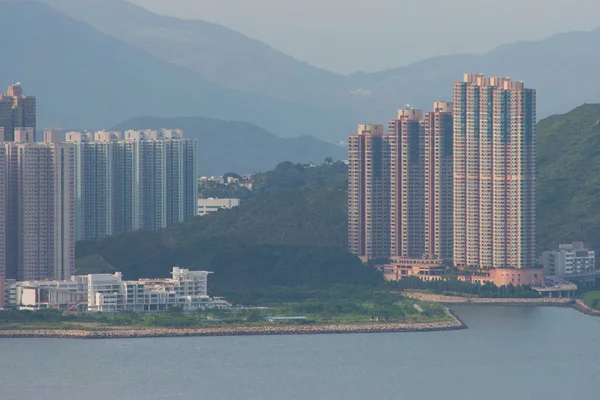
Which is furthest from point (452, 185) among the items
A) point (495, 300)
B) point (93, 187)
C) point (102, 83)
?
point (102, 83)

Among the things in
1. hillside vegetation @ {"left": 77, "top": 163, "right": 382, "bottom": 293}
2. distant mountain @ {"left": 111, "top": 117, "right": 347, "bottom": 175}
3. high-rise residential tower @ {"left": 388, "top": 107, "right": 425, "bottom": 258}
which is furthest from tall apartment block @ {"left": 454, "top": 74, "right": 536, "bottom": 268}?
distant mountain @ {"left": 111, "top": 117, "right": 347, "bottom": 175}

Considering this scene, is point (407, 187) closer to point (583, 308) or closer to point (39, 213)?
point (583, 308)

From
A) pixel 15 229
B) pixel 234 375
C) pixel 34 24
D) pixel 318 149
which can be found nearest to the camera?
pixel 234 375

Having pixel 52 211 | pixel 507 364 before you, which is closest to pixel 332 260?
pixel 52 211

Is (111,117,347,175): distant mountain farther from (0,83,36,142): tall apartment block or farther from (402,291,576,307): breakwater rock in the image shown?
(402,291,576,307): breakwater rock

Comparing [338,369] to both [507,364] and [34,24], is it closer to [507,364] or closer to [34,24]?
[507,364]
